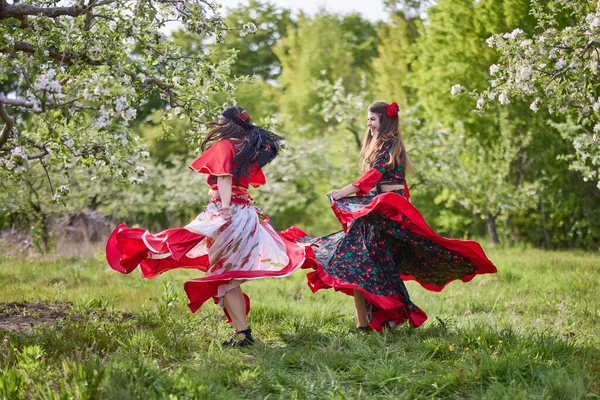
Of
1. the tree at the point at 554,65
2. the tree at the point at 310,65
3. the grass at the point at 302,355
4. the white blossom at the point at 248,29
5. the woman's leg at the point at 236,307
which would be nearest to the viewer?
the grass at the point at 302,355

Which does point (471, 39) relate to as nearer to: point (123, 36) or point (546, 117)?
point (546, 117)

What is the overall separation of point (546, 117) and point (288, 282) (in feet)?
27.3

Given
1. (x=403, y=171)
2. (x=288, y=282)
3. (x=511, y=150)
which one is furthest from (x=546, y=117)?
(x=403, y=171)

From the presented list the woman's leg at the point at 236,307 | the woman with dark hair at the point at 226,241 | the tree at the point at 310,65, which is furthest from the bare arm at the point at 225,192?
the tree at the point at 310,65

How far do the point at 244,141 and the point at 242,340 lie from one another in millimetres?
1497

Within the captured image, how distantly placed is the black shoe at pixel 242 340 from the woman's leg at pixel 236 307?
0.02m

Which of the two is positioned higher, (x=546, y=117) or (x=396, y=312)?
(x=546, y=117)

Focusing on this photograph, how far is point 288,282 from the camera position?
9438 mm

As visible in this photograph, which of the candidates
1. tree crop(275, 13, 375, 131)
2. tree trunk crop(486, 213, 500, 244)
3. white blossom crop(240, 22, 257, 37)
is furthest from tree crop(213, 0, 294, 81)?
white blossom crop(240, 22, 257, 37)

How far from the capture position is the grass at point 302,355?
3.62m

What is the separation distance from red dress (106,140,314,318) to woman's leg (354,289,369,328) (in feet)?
2.20

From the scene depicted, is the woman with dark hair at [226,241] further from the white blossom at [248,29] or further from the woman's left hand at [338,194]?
the white blossom at [248,29]

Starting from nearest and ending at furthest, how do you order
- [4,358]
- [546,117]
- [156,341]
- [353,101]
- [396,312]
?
[4,358], [156,341], [396,312], [546,117], [353,101]

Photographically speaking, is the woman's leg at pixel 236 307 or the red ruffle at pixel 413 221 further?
the red ruffle at pixel 413 221
